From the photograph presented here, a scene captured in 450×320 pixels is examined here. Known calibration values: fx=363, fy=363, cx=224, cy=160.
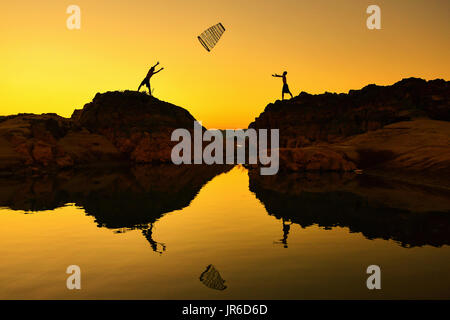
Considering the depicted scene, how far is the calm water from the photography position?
919cm

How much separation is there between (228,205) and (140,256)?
11379 mm

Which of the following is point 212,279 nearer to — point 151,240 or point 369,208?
point 151,240

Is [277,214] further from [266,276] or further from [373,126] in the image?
[373,126]

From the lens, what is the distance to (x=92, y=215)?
19562mm

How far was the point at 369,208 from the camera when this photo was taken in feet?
67.2

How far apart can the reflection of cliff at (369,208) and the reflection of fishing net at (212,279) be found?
291 inches

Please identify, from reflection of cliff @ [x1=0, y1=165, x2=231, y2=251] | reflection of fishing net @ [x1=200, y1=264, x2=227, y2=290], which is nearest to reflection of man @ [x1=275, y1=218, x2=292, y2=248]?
reflection of fishing net @ [x1=200, y1=264, x2=227, y2=290]

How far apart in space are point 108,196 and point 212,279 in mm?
18478

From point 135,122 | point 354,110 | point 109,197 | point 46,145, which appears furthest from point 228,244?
point 135,122

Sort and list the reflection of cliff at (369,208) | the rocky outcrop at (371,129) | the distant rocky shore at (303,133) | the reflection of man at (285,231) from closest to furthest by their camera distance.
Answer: the reflection of man at (285,231)
the reflection of cliff at (369,208)
the rocky outcrop at (371,129)
the distant rocky shore at (303,133)

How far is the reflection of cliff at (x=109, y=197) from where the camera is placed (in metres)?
19.2

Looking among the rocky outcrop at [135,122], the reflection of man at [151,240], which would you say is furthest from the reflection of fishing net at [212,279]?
the rocky outcrop at [135,122]

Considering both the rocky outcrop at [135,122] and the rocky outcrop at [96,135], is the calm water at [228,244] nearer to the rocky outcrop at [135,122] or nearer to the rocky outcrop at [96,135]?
the rocky outcrop at [96,135]

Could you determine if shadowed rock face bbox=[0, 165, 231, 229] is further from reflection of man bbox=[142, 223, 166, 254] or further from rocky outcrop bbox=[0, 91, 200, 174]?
rocky outcrop bbox=[0, 91, 200, 174]
